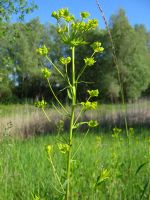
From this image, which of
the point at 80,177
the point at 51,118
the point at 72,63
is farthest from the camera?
the point at 51,118

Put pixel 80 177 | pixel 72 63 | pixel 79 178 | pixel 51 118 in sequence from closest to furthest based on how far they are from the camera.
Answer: pixel 72 63 → pixel 79 178 → pixel 80 177 → pixel 51 118

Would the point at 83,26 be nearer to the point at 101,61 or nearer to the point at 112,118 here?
the point at 112,118

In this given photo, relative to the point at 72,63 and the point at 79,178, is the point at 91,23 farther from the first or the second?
the point at 79,178

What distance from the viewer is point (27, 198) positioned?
8.92ft

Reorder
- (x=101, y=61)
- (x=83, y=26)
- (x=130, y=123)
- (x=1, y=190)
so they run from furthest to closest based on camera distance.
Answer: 1. (x=101, y=61)
2. (x=130, y=123)
3. (x=1, y=190)
4. (x=83, y=26)

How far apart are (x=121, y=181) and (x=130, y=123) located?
8.06m

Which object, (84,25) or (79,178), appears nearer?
(84,25)

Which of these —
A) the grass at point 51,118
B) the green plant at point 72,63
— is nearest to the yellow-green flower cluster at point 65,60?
the green plant at point 72,63

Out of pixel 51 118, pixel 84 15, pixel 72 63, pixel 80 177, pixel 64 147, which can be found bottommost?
pixel 80 177

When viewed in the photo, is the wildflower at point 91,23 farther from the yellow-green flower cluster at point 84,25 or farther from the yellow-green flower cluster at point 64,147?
the yellow-green flower cluster at point 64,147

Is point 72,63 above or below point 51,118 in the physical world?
above

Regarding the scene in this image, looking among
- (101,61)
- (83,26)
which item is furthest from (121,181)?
(101,61)

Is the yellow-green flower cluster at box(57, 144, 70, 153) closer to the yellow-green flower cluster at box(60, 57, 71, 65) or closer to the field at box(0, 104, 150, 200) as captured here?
the field at box(0, 104, 150, 200)

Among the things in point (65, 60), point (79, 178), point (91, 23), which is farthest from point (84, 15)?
point (79, 178)
